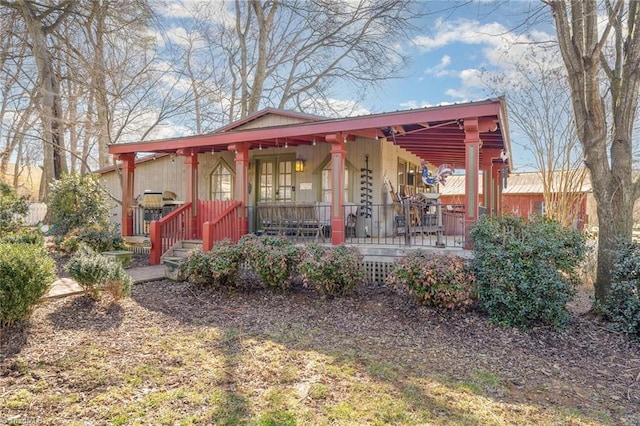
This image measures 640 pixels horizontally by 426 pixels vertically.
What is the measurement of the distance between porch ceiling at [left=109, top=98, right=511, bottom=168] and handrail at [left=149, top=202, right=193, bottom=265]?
1569 mm

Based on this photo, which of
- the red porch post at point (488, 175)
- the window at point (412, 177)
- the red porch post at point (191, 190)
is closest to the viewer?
the red porch post at point (191, 190)

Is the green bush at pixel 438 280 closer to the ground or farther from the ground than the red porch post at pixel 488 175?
closer to the ground

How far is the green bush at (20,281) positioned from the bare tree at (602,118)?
22.4 ft

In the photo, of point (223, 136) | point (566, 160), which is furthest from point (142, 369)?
point (566, 160)

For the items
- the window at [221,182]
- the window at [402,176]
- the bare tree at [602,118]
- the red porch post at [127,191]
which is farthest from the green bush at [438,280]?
the red porch post at [127,191]

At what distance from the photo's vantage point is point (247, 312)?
A: 5254 mm

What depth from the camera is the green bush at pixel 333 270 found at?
5.46 m

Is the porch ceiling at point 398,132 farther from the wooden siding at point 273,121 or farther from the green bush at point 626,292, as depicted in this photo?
the green bush at point 626,292

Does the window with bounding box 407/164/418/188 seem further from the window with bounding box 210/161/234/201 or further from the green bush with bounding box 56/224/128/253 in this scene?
the green bush with bounding box 56/224/128/253

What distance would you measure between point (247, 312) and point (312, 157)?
4989 mm

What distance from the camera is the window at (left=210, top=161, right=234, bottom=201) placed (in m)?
10.6

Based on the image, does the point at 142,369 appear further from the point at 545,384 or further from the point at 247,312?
Result: the point at 545,384

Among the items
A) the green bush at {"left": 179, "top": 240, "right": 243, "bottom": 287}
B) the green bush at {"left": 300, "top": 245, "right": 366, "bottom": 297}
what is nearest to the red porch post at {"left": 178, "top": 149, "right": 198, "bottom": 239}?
the green bush at {"left": 179, "top": 240, "right": 243, "bottom": 287}

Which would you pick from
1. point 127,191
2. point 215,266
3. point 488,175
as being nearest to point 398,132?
point 488,175
